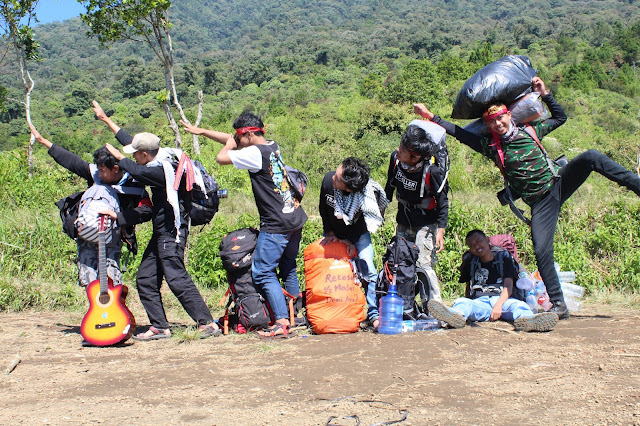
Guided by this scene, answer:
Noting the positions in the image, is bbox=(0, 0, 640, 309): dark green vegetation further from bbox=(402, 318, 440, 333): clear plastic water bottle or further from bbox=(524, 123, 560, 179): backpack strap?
bbox=(524, 123, 560, 179): backpack strap

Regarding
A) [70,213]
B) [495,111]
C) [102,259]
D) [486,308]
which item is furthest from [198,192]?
[486,308]

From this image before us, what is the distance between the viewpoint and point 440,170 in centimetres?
484

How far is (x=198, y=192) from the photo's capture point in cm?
511

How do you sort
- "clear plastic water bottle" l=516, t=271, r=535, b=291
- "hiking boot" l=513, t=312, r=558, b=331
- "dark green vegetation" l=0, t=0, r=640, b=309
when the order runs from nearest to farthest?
"hiking boot" l=513, t=312, r=558, b=331 → "clear plastic water bottle" l=516, t=271, r=535, b=291 → "dark green vegetation" l=0, t=0, r=640, b=309

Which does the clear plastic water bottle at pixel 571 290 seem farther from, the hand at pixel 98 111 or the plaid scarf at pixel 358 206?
the hand at pixel 98 111

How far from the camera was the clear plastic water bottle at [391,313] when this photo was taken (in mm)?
4848

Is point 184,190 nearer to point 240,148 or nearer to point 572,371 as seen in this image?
point 240,148

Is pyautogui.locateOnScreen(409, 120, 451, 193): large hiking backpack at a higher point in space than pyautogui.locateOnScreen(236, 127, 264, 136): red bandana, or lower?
lower

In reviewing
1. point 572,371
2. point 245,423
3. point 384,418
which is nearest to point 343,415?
point 384,418

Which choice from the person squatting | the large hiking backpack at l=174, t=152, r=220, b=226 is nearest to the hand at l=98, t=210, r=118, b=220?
the person squatting

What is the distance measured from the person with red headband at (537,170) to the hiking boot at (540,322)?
44 centimetres

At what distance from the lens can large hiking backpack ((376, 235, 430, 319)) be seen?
4947 mm

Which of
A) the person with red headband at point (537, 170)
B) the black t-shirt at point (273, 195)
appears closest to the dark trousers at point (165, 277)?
the black t-shirt at point (273, 195)

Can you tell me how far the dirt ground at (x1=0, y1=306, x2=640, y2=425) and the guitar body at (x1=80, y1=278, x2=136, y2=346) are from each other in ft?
0.35
